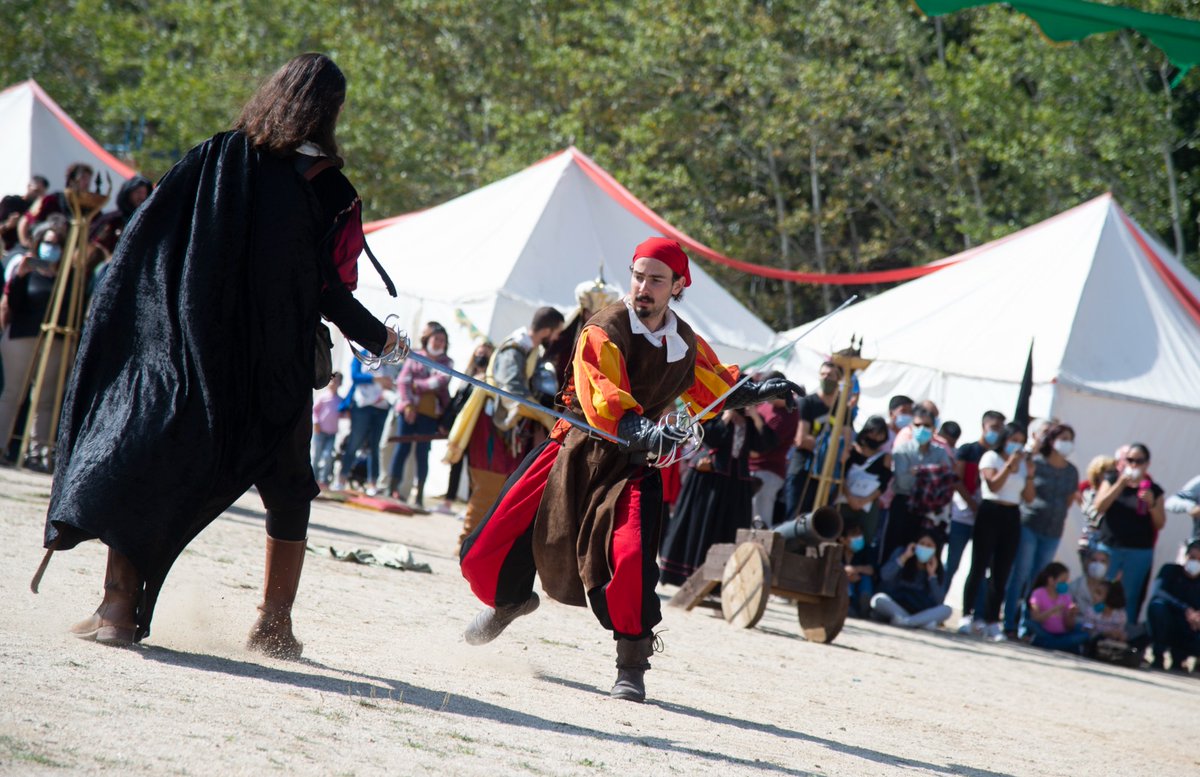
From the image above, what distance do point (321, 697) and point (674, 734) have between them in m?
1.12

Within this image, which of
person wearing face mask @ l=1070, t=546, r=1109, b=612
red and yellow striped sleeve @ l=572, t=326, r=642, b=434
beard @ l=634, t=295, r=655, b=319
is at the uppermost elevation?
beard @ l=634, t=295, r=655, b=319

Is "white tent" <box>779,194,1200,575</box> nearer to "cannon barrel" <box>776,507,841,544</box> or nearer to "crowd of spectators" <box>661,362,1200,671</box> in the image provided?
"crowd of spectators" <box>661,362,1200,671</box>

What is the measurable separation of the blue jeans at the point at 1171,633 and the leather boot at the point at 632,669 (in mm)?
7534

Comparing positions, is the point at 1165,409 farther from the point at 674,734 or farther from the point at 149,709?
the point at 149,709

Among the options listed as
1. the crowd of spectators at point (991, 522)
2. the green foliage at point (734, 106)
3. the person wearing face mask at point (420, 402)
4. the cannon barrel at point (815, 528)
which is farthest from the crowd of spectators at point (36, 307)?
the green foliage at point (734, 106)

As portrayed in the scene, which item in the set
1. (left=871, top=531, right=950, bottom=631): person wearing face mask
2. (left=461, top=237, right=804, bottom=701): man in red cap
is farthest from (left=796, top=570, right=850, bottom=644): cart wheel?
(left=461, top=237, right=804, bottom=701): man in red cap

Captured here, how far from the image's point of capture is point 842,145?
2284cm

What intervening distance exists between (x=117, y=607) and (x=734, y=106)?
20627 mm

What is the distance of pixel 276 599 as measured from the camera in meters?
4.59

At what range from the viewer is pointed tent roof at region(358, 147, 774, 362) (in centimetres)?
1424

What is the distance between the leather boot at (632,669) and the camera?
505 cm

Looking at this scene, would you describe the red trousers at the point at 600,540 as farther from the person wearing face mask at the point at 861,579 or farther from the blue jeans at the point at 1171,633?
the blue jeans at the point at 1171,633

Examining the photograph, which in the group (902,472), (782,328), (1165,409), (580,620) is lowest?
(580,620)

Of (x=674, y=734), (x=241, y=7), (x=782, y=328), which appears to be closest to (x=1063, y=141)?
(x=782, y=328)
